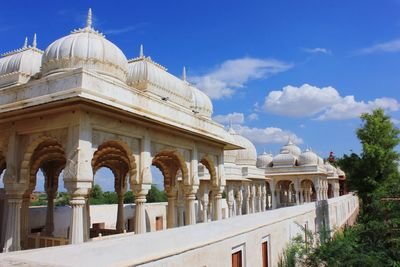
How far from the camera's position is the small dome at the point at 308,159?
36312 mm

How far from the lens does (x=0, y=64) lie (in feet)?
46.1

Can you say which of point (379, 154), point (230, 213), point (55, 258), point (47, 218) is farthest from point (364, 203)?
point (55, 258)

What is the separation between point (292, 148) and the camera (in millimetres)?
42844

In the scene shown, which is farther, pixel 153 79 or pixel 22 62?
pixel 153 79

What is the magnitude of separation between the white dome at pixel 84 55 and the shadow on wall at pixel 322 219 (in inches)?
456

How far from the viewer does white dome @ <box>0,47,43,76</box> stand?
44.2 ft

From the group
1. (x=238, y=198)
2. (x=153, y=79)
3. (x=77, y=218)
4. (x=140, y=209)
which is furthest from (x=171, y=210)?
(x=238, y=198)

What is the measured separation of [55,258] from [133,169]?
6.39 metres

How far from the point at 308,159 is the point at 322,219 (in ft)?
58.6

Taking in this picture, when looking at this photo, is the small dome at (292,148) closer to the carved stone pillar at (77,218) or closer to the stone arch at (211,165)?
the stone arch at (211,165)

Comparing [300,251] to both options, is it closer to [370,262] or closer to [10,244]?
[370,262]

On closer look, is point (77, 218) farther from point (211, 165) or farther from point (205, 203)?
point (205, 203)

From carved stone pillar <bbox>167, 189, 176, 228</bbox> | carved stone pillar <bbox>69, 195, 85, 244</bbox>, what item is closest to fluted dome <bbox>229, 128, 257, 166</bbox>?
carved stone pillar <bbox>167, 189, 176, 228</bbox>

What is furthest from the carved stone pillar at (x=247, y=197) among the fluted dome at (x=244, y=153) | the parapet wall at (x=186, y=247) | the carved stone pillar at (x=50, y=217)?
the parapet wall at (x=186, y=247)
